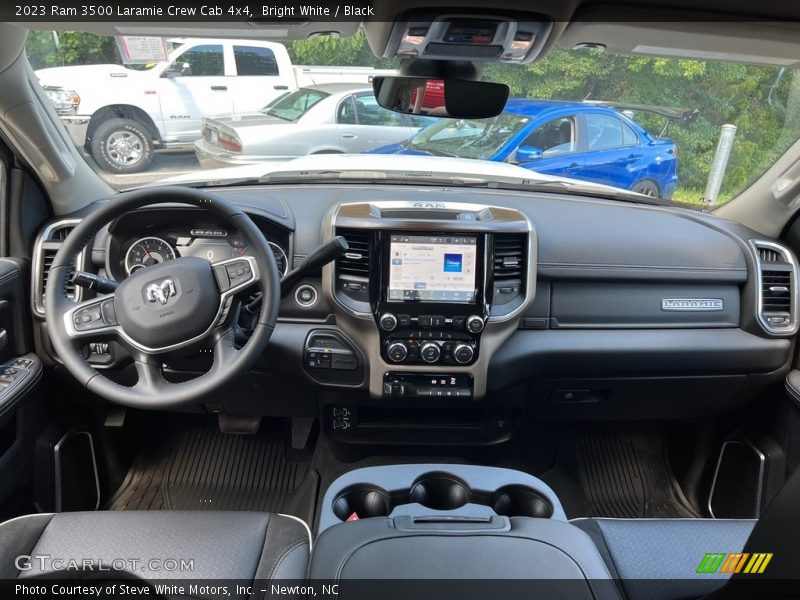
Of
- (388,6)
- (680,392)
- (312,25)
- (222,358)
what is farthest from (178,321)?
(680,392)

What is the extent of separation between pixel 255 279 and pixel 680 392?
6.40 ft

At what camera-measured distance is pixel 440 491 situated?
210 centimetres

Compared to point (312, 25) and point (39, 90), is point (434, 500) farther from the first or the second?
point (39, 90)

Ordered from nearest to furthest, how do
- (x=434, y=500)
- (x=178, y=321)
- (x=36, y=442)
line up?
1. (x=178, y=321)
2. (x=434, y=500)
3. (x=36, y=442)

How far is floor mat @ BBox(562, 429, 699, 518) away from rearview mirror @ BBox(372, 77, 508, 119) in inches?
75.1

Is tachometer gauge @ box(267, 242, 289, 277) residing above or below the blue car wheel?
below

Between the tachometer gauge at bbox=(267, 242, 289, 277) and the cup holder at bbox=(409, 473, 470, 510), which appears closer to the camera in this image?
the cup holder at bbox=(409, 473, 470, 510)

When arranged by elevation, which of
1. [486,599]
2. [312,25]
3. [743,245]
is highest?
[312,25]

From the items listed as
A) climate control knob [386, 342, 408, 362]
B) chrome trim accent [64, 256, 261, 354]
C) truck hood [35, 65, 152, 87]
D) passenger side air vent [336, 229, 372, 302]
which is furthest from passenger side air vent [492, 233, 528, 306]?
truck hood [35, 65, 152, 87]

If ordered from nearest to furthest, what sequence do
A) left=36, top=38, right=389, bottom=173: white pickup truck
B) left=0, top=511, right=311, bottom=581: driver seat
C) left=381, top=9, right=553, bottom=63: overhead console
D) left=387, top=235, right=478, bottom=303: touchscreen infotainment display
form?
1. left=381, top=9, right=553, bottom=63: overhead console
2. left=0, top=511, right=311, bottom=581: driver seat
3. left=387, top=235, right=478, bottom=303: touchscreen infotainment display
4. left=36, top=38, right=389, bottom=173: white pickup truck

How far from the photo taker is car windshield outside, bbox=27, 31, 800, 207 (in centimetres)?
241

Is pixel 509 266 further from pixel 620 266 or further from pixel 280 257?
pixel 280 257

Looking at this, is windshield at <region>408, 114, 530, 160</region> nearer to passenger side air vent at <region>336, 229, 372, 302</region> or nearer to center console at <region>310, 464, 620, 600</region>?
passenger side air vent at <region>336, 229, 372, 302</region>

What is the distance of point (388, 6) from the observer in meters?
1.58
